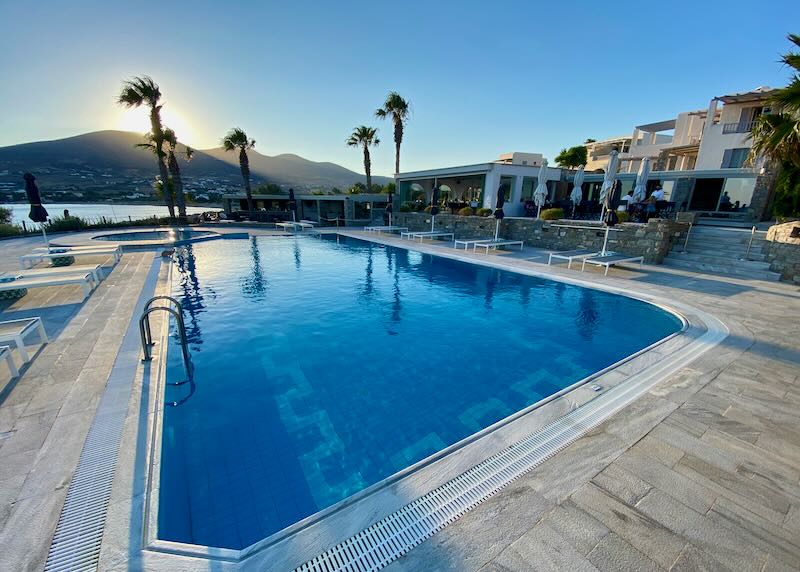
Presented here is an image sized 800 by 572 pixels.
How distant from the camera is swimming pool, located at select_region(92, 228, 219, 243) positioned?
1767cm

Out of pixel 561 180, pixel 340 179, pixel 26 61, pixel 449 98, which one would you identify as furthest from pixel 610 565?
pixel 340 179

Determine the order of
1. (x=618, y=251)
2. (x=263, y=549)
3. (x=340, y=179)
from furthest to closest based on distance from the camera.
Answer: (x=340, y=179), (x=618, y=251), (x=263, y=549)

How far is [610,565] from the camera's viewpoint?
1.91 m

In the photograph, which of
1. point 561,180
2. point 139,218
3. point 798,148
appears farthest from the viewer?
point 139,218

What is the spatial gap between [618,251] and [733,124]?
1646 cm

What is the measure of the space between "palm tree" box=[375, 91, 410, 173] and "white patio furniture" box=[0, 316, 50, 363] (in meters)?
25.2

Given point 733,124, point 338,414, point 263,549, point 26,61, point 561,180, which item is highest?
point 733,124

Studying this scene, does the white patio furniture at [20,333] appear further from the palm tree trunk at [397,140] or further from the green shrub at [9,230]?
the palm tree trunk at [397,140]

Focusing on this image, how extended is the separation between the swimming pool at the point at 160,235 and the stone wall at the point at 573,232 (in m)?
14.1

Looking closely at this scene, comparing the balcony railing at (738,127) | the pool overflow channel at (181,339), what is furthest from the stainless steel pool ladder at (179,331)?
the balcony railing at (738,127)

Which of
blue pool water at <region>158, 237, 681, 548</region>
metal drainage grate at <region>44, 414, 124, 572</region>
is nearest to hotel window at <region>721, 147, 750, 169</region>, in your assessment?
blue pool water at <region>158, 237, 681, 548</region>

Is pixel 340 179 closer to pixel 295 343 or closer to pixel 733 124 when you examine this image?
pixel 733 124

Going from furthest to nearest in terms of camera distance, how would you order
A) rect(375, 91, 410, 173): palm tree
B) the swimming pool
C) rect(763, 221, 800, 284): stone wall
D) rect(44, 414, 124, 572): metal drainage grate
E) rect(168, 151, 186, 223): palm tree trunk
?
1. rect(375, 91, 410, 173): palm tree
2. rect(168, 151, 186, 223): palm tree trunk
3. the swimming pool
4. rect(763, 221, 800, 284): stone wall
5. rect(44, 414, 124, 572): metal drainage grate

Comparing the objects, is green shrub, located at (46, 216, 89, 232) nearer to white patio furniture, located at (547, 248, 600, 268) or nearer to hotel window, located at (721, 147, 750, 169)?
white patio furniture, located at (547, 248, 600, 268)
